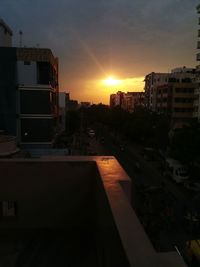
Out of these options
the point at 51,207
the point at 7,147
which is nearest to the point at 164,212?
the point at 7,147

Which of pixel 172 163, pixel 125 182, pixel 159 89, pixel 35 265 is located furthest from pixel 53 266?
pixel 159 89

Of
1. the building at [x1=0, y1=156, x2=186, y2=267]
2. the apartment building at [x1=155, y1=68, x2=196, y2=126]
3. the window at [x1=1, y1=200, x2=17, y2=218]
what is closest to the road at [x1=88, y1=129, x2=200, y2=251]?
the building at [x1=0, y1=156, x2=186, y2=267]

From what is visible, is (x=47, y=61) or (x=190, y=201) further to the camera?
(x=47, y=61)

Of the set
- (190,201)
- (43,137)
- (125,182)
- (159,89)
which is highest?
(159,89)

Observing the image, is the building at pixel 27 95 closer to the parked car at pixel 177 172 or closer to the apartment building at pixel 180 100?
the parked car at pixel 177 172

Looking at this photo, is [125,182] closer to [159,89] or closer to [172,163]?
[172,163]

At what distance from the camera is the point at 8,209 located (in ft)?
16.4

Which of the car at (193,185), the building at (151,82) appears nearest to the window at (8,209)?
the car at (193,185)

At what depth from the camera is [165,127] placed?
31.9 meters

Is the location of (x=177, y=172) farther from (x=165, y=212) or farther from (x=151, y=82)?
(x=151, y=82)

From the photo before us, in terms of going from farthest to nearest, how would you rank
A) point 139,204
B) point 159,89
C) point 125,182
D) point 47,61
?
point 159,89 < point 47,61 < point 139,204 < point 125,182

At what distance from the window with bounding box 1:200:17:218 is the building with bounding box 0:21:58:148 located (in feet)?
54.1

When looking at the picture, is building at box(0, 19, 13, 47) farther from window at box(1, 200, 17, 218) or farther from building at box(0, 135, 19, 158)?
window at box(1, 200, 17, 218)

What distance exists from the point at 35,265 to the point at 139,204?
42.6 ft
